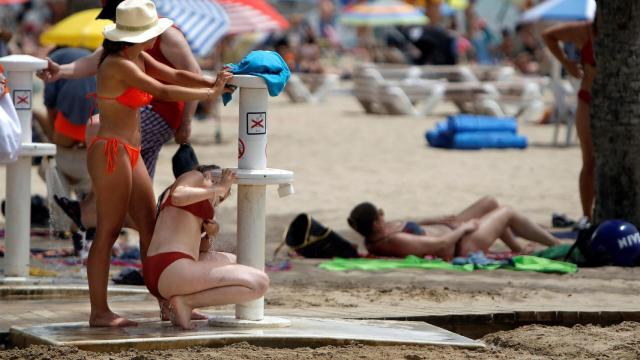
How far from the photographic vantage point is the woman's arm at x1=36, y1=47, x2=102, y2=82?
22.1ft

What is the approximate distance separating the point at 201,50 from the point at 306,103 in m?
11.2

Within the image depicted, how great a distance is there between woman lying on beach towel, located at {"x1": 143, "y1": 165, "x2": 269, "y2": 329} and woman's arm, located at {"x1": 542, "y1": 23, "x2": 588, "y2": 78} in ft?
17.4

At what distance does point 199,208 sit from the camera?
549 cm

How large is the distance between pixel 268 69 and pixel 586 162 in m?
4.86

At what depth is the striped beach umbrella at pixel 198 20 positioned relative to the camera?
44.4 ft

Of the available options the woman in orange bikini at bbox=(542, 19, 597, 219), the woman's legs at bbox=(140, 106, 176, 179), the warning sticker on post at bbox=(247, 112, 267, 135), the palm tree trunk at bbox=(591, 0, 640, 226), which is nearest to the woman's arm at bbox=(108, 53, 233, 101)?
the warning sticker on post at bbox=(247, 112, 267, 135)

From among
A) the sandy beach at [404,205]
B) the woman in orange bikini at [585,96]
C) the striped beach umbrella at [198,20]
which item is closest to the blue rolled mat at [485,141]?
the sandy beach at [404,205]

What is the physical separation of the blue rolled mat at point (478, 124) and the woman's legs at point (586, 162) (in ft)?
22.2

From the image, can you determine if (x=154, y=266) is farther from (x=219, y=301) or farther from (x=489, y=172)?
(x=489, y=172)

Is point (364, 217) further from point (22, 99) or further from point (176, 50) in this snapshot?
point (22, 99)

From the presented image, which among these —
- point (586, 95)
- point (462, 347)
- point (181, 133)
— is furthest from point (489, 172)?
point (462, 347)

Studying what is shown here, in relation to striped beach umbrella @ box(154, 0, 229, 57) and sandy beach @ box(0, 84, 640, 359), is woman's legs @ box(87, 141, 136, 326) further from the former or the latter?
striped beach umbrella @ box(154, 0, 229, 57)

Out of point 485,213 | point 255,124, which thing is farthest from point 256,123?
point 485,213

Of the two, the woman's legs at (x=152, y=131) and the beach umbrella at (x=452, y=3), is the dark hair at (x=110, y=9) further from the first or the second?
the beach umbrella at (x=452, y=3)
